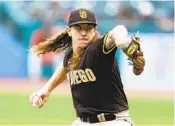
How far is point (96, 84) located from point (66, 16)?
1487 centimetres

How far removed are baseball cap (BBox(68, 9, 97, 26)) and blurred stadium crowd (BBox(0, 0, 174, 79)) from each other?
14.3 metres

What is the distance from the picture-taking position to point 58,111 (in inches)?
556

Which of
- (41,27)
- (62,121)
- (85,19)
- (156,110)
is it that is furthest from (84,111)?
(41,27)

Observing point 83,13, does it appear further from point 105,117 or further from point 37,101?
point 37,101

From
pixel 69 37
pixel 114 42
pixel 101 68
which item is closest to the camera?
pixel 114 42

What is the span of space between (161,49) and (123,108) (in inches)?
533

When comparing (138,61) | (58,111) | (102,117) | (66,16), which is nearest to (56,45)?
(102,117)

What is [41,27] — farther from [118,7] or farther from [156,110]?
[156,110]

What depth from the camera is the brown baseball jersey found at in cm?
591

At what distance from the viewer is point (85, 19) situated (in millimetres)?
5883

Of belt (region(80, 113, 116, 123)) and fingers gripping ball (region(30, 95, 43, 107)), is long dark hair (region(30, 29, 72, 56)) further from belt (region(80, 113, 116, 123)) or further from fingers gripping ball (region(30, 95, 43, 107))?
belt (region(80, 113, 116, 123))

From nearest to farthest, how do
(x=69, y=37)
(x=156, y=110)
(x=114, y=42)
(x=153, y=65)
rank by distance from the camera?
1. (x=114, y=42)
2. (x=69, y=37)
3. (x=156, y=110)
4. (x=153, y=65)

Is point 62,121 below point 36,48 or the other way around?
below

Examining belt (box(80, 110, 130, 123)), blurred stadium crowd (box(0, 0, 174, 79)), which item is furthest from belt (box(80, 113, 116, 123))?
blurred stadium crowd (box(0, 0, 174, 79))
